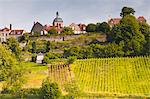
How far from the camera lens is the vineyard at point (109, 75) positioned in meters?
39.6

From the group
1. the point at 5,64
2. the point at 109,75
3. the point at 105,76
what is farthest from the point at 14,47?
the point at 5,64

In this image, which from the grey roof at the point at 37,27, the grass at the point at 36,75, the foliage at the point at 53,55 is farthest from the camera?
the grey roof at the point at 37,27

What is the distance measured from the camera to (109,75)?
4622cm

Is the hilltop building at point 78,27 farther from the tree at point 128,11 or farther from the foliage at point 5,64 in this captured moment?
the foliage at point 5,64

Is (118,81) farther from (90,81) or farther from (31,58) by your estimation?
(31,58)

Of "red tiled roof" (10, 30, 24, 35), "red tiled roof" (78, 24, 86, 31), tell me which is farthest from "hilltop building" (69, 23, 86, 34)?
"red tiled roof" (10, 30, 24, 35)

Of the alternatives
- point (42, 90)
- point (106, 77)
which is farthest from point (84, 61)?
point (42, 90)

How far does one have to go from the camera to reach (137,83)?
42000mm

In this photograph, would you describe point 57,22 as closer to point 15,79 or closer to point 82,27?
point 82,27

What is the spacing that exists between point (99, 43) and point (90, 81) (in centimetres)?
2124

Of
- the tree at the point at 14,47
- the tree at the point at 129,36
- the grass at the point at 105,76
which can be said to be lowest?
the grass at the point at 105,76

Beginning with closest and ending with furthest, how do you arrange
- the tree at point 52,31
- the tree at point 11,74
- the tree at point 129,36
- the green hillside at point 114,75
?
the tree at point 11,74, the green hillside at point 114,75, the tree at point 129,36, the tree at point 52,31

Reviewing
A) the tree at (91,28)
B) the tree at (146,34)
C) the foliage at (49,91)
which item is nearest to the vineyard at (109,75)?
the tree at (146,34)

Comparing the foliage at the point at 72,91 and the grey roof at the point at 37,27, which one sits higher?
the grey roof at the point at 37,27
